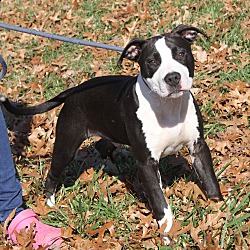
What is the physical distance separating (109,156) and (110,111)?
1.06 metres

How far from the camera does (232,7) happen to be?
7.98 metres

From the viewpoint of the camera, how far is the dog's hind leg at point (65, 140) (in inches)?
Result: 173

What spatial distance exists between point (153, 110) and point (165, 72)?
43 cm

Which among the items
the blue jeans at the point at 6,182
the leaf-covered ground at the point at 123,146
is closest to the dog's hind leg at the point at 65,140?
the leaf-covered ground at the point at 123,146

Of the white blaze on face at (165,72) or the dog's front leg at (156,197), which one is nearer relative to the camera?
the white blaze on face at (165,72)

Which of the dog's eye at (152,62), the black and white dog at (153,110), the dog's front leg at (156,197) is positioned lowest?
the dog's front leg at (156,197)

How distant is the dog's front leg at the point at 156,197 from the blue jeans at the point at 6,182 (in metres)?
1.02

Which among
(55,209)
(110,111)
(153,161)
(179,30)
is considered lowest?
(55,209)

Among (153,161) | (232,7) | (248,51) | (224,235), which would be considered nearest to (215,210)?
(224,235)

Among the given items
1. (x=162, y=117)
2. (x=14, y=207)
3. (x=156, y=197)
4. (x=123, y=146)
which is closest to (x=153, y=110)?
(x=162, y=117)

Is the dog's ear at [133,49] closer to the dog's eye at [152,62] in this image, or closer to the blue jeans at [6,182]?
the dog's eye at [152,62]

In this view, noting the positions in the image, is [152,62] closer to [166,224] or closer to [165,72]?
[165,72]

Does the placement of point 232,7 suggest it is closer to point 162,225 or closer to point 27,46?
point 27,46

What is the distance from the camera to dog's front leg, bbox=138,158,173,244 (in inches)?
151
